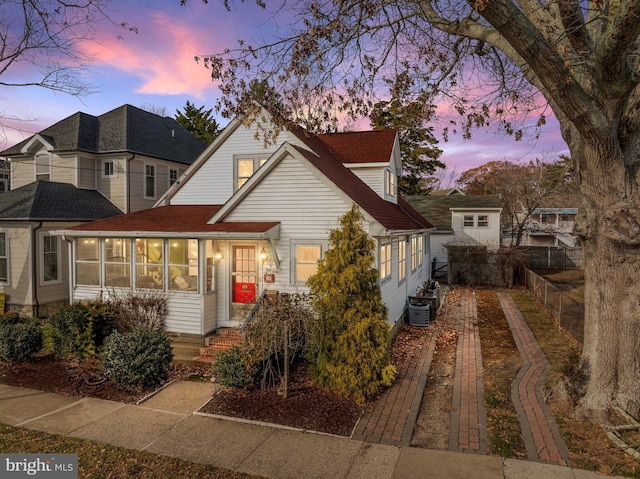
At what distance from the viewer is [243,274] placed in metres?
12.2

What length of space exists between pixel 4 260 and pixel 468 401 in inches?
698

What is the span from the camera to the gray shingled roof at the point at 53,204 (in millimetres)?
15541

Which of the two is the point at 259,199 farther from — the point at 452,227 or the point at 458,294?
the point at 452,227

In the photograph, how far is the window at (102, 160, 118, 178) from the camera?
19.5 m

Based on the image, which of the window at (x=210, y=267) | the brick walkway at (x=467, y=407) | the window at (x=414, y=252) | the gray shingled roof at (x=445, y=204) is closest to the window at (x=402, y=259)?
the window at (x=414, y=252)

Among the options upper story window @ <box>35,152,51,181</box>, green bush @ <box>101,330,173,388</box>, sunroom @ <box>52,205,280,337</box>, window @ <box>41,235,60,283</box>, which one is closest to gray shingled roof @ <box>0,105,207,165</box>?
upper story window @ <box>35,152,51,181</box>

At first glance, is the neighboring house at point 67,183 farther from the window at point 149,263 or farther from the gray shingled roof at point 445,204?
the gray shingled roof at point 445,204

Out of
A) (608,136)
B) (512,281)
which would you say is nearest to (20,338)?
(608,136)

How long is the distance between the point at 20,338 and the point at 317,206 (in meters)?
8.61

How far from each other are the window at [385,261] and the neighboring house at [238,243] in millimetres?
32

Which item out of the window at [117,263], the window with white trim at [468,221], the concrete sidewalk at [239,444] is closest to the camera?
the concrete sidewalk at [239,444]

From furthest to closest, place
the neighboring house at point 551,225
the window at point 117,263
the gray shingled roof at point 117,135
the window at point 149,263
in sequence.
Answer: the neighboring house at point 551,225
the gray shingled roof at point 117,135
the window at point 117,263
the window at point 149,263

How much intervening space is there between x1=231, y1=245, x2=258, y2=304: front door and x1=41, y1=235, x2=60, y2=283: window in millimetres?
9074

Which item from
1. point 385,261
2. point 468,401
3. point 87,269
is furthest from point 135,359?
point 385,261
